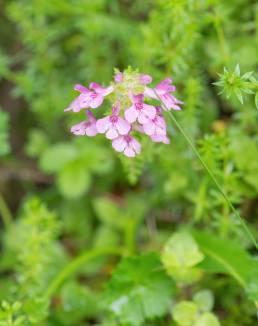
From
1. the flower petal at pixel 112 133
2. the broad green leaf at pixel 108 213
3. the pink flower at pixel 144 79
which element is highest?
the pink flower at pixel 144 79

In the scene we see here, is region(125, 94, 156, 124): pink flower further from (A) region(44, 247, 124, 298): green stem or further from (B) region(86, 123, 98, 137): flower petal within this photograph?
(A) region(44, 247, 124, 298): green stem

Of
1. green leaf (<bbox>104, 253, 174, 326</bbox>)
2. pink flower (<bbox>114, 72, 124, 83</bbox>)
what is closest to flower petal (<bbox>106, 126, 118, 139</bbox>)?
pink flower (<bbox>114, 72, 124, 83</bbox>)

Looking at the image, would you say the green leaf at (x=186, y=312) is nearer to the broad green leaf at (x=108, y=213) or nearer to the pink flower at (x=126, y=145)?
the pink flower at (x=126, y=145)

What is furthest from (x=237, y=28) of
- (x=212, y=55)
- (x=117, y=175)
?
(x=117, y=175)

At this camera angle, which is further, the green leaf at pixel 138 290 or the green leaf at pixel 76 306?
the green leaf at pixel 76 306

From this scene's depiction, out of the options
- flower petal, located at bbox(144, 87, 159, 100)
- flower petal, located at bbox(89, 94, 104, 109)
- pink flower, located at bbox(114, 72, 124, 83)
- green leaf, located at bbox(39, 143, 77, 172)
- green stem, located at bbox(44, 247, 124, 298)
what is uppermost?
green leaf, located at bbox(39, 143, 77, 172)

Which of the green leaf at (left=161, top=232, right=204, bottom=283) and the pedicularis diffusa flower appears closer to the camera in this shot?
the pedicularis diffusa flower

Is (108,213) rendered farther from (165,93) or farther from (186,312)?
(165,93)

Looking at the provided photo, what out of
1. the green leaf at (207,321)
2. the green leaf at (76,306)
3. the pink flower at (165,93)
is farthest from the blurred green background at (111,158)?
the pink flower at (165,93)
